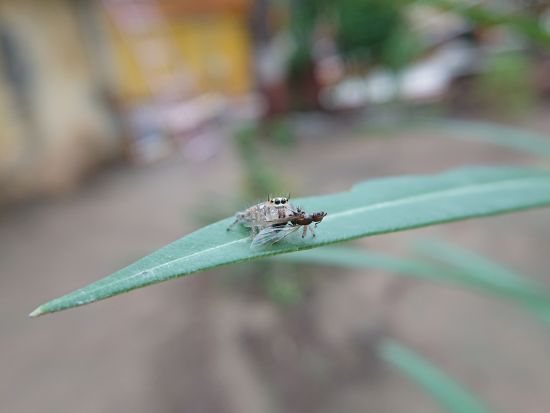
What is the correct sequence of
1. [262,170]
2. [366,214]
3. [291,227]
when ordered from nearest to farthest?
[366,214]
[291,227]
[262,170]

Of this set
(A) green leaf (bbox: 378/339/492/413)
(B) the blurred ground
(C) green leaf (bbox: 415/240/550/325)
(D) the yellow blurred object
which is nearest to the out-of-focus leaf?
(C) green leaf (bbox: 415/240/550/325)

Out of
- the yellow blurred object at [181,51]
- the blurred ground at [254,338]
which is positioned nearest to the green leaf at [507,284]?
the blurred ground at [254,338]

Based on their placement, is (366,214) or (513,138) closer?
(366,214)

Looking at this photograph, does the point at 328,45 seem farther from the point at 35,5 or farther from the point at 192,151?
the point at 35,5

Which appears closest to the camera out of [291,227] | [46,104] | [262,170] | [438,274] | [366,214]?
[366,214]

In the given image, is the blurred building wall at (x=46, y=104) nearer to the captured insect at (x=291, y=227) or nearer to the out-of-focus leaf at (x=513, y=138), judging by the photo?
the out-of-focus leaf at (x=513, y=138)

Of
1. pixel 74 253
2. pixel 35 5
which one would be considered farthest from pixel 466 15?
pixel 35 5

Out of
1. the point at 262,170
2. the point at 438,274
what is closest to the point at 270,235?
the point at 438,274

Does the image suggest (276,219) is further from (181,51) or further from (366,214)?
(181,51)
